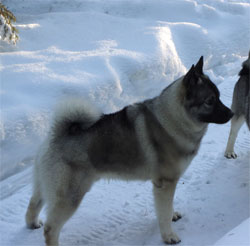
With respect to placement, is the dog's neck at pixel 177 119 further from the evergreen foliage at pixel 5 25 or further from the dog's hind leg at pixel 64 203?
the evergreen foliage at pixel 5 25

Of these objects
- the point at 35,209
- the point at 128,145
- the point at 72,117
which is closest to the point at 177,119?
the point at 128,145

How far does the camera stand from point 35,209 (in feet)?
8.69

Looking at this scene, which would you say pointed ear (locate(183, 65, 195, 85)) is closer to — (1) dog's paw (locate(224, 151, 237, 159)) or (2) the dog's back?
(2) the dog's back

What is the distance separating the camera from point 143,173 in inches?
97.3

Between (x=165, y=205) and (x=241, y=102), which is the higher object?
(x=241, y=102)

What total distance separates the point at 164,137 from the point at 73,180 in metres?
0.75

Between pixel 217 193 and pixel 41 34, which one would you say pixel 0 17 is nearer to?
pixel 41 34

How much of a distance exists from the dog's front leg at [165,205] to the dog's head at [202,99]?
559mm

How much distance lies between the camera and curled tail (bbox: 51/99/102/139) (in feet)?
7.64

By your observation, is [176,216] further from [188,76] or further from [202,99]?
[188,76]

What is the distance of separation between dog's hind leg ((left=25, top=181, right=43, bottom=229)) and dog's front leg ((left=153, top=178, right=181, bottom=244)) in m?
0.94

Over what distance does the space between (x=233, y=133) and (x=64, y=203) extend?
7.57 ft

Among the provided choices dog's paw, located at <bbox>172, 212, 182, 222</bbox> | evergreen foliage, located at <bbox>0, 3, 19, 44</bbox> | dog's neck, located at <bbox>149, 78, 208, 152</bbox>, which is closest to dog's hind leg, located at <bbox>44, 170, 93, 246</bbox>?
dog's neck, located at <bbox>149, 78, 208, 152</bbox>

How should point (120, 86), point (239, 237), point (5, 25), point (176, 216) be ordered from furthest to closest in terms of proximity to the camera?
point (120, 86) → point (5, 25) → point (176, 216) → point (239, 237)
